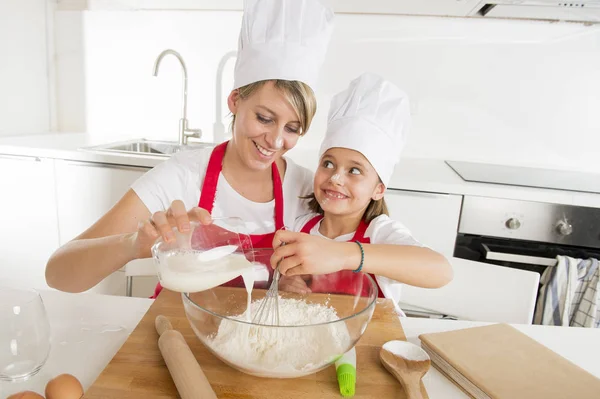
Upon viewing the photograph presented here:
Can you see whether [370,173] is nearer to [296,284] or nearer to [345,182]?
[345,182]

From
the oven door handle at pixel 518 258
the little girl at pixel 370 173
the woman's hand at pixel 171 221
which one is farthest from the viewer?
the oven door handle at pixel 518 258

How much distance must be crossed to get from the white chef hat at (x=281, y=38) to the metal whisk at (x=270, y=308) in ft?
1.65

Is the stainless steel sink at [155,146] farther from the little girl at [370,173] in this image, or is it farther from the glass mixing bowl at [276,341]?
the glass mixing bowl at [276,341]

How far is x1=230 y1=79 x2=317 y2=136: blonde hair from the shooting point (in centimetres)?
102

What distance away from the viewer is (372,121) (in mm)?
1059

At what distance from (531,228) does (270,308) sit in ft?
3.98

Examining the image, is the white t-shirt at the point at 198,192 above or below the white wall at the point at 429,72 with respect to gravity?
below

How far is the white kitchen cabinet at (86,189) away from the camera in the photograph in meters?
1.68

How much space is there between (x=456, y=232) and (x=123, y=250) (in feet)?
3.91

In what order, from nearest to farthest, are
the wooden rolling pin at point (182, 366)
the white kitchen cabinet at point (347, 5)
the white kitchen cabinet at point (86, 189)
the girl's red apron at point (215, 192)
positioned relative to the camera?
the wooden rolling pin at point (182, 366) < the girl's red apron at point (215, 192) < the white kitchen cabinet at point (86, 189) < the white kitchen cabinet at point (347, 5)

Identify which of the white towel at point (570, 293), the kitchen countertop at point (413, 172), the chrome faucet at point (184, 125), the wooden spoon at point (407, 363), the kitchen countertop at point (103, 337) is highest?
the chrome faucet at point (184, 125)

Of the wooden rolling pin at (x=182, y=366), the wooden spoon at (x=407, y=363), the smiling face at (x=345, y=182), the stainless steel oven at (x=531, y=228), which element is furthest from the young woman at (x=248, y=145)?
the stainless steel oven at (x=531, y=228)

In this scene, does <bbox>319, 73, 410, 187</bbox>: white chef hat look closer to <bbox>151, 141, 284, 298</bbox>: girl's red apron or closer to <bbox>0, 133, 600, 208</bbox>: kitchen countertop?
<bbox>151, 141, 284, 298</bbox>: girl's red apron

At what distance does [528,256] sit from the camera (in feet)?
5.23
